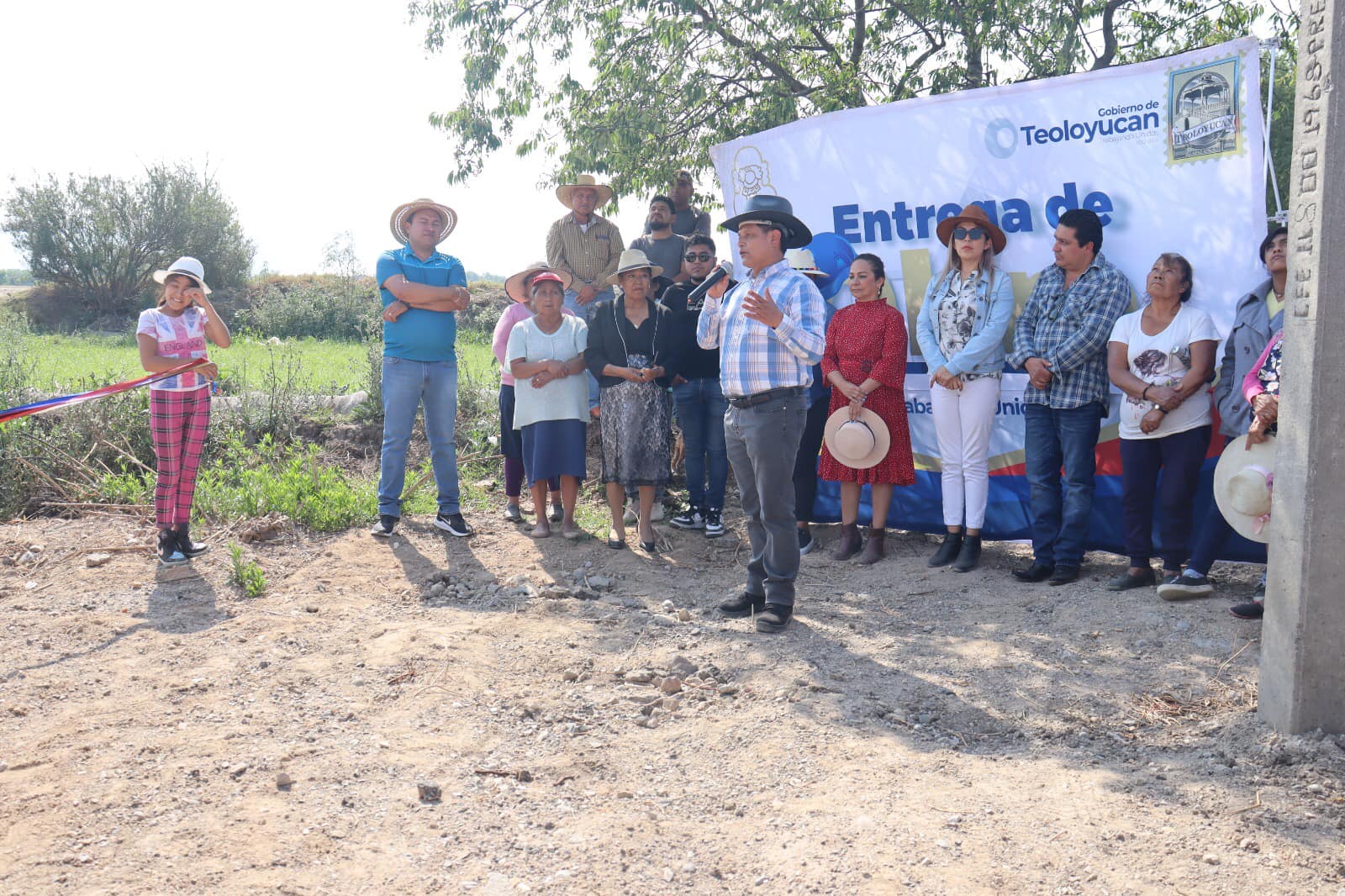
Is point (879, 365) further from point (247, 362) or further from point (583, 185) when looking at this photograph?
point (247, 362)

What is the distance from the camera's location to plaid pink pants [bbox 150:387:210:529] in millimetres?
5973

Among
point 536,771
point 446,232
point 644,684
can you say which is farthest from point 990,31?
point 536,771

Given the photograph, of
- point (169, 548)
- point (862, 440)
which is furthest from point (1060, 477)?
point (169, 548)

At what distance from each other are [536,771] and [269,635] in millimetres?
2039

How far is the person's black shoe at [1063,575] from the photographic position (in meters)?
5.73

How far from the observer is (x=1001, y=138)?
6184 millimetres

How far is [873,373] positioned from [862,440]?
0.43m

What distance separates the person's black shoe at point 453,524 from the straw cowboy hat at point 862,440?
2.45 meters

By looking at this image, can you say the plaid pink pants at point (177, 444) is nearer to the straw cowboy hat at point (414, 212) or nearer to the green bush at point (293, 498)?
the green bush at point (293, 498)

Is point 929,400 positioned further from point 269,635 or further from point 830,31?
point 830,31

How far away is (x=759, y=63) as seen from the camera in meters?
9.86

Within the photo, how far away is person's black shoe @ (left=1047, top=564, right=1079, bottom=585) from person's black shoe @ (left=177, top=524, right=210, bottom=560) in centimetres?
485

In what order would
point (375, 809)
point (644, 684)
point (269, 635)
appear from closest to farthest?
1. point (375, 809)
2. point (644, 684)
3. point (269, 635)

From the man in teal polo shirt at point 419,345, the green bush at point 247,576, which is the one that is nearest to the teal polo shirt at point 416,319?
the man in teal polo shirt at point 419,345
